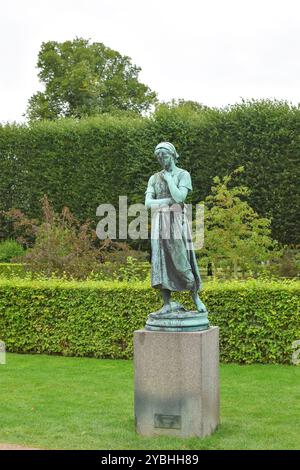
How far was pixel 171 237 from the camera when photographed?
6691 mm

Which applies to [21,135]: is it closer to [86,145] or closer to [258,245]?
[86,145]

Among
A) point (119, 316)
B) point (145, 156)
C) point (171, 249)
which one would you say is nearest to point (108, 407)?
point (171, 249)

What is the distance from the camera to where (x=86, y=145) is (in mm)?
23109

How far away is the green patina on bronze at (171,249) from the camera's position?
6.66 m

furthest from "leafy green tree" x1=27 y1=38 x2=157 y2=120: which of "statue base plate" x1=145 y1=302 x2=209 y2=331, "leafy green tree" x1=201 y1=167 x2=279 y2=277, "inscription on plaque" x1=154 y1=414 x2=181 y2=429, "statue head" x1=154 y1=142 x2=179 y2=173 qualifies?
"inscription on plaque" x1=154 y1=414 x2=181 y2=429

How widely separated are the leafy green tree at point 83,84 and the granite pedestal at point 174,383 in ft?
106

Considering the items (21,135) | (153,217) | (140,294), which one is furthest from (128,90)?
(153,217)

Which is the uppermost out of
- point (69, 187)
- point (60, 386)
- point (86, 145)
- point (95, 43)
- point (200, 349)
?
point (95, 43)

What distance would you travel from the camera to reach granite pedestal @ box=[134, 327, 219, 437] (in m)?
6.45

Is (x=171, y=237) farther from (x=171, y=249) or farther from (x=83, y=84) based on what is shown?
(x=83, y=84)

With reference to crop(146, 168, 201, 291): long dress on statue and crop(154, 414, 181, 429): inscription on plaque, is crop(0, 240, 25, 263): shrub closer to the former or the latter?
crop(146, 168, 201, 291): long dress on statue

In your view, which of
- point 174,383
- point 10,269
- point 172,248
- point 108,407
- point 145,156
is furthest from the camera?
point 145,156

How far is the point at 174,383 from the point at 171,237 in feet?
4.76
